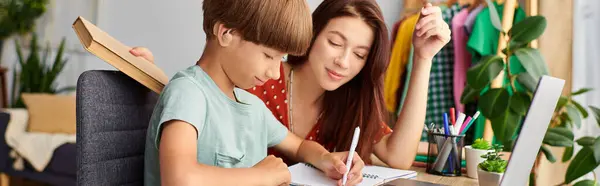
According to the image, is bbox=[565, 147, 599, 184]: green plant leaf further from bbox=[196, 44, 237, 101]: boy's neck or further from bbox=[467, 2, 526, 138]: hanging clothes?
bbox=[196, 44, 237, 101]: boy's neck

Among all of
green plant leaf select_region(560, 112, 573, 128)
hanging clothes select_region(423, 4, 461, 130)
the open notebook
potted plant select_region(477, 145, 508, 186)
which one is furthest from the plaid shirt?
potted plant select_region(477, 145, 508, 186)

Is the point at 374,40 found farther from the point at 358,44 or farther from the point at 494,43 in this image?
the point at 494,43

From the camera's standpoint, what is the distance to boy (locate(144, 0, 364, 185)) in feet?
2.54

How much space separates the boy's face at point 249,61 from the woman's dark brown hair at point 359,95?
0.47 m

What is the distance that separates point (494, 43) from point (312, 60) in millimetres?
1524

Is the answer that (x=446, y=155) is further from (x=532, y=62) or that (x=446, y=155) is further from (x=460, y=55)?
(x=460, y=55)

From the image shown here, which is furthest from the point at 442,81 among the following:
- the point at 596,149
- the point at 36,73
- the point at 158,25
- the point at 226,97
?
the point at 36,73

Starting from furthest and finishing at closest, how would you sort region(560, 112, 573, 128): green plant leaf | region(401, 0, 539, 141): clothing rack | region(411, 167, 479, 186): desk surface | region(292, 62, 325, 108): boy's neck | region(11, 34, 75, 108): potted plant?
1. region(11, 34, 75, 108): potted plant
2. region(401, 0, 539, 141): clothing rack
3. region(560, 112, 573, 128): green plant leaf
4. region(292, 62, 325, 108): boy's neck
5. region(411, 167, 479, 186): desk surface

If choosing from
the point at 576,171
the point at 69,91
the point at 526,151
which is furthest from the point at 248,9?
the point at 69,91

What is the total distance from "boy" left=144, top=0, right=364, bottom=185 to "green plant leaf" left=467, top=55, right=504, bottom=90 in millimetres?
1108

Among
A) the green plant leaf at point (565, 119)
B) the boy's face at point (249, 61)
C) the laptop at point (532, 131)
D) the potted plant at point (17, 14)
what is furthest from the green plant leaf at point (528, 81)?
the potted plant at point (17, 14)

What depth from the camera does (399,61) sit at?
2.85 m

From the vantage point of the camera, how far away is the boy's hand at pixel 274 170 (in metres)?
0.84

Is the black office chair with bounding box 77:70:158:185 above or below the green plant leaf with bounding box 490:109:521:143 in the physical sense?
above
